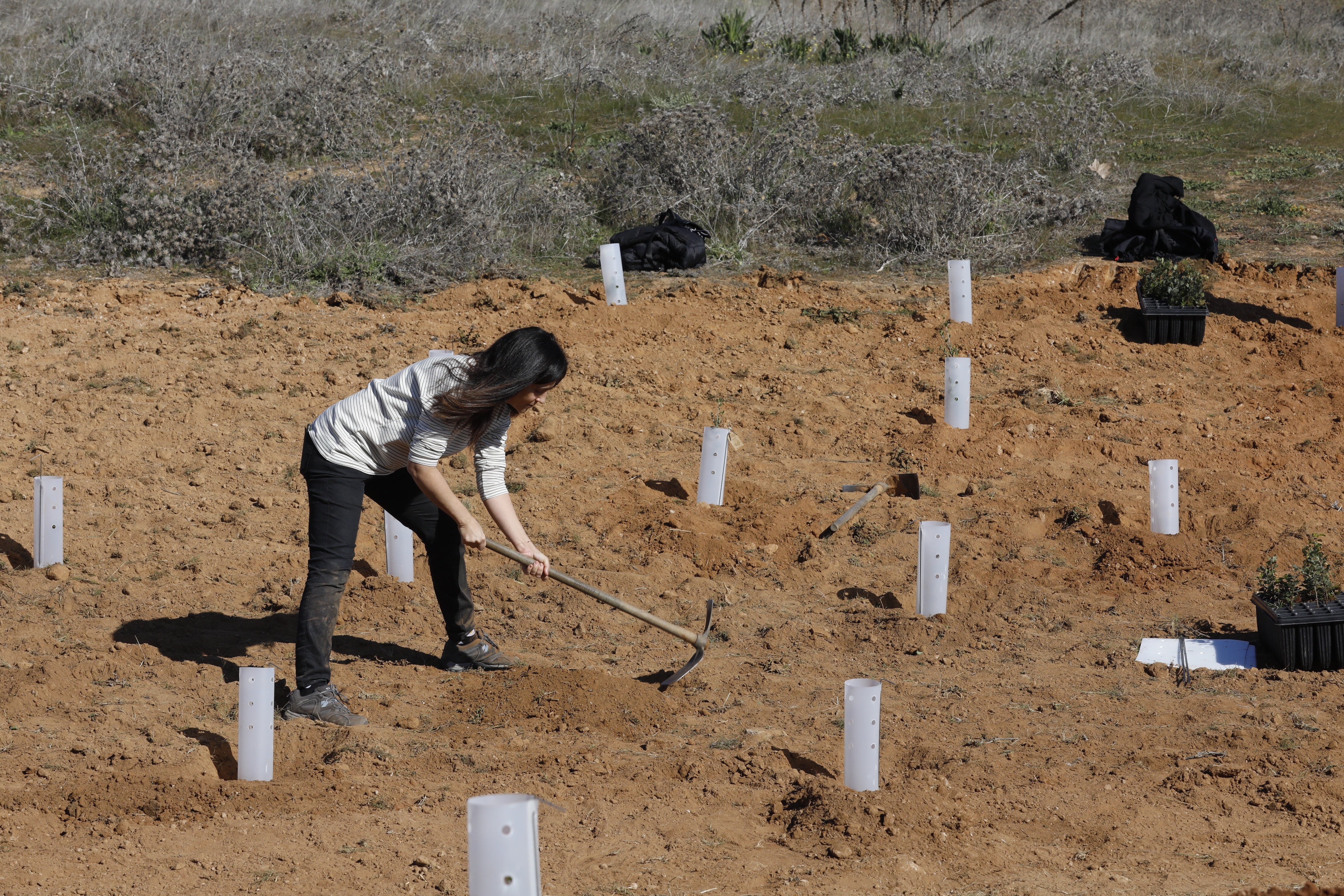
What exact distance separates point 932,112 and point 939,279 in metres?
4.80

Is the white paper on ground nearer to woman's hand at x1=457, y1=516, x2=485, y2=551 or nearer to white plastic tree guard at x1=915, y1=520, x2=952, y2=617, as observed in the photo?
white plastic tree guard at x1=915, y1=520, x2=952, y2=617

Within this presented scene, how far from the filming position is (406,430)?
4.22 meters

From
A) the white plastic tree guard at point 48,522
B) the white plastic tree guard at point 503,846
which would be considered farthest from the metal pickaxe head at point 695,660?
the white plastic tree guard at point 48,522

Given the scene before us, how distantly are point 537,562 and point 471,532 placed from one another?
0.28 metres

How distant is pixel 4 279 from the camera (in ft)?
32.3

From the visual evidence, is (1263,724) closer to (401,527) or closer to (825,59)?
(401,527)

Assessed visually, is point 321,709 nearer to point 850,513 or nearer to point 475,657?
point 475,657

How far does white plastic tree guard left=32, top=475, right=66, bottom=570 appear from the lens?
222 inches

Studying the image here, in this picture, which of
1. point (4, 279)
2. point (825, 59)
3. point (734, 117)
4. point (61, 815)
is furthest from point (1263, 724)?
point (825, 59)

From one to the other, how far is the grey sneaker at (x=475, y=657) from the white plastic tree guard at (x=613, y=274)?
16.8 ft

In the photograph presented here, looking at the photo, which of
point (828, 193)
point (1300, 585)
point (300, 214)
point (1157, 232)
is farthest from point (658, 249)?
point (1300, 585)

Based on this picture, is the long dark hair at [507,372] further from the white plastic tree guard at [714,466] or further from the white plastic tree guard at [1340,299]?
the white plastic tree guard at [1340,299]

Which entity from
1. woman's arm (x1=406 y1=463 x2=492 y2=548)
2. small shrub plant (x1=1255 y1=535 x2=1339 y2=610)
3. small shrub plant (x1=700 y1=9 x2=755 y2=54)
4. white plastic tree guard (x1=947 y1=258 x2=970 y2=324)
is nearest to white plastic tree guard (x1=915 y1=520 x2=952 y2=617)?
small shrub plant (x1=1255 y1=535 x2=1339 y2=610)

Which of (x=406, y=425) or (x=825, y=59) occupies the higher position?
(x=825, y=59)
